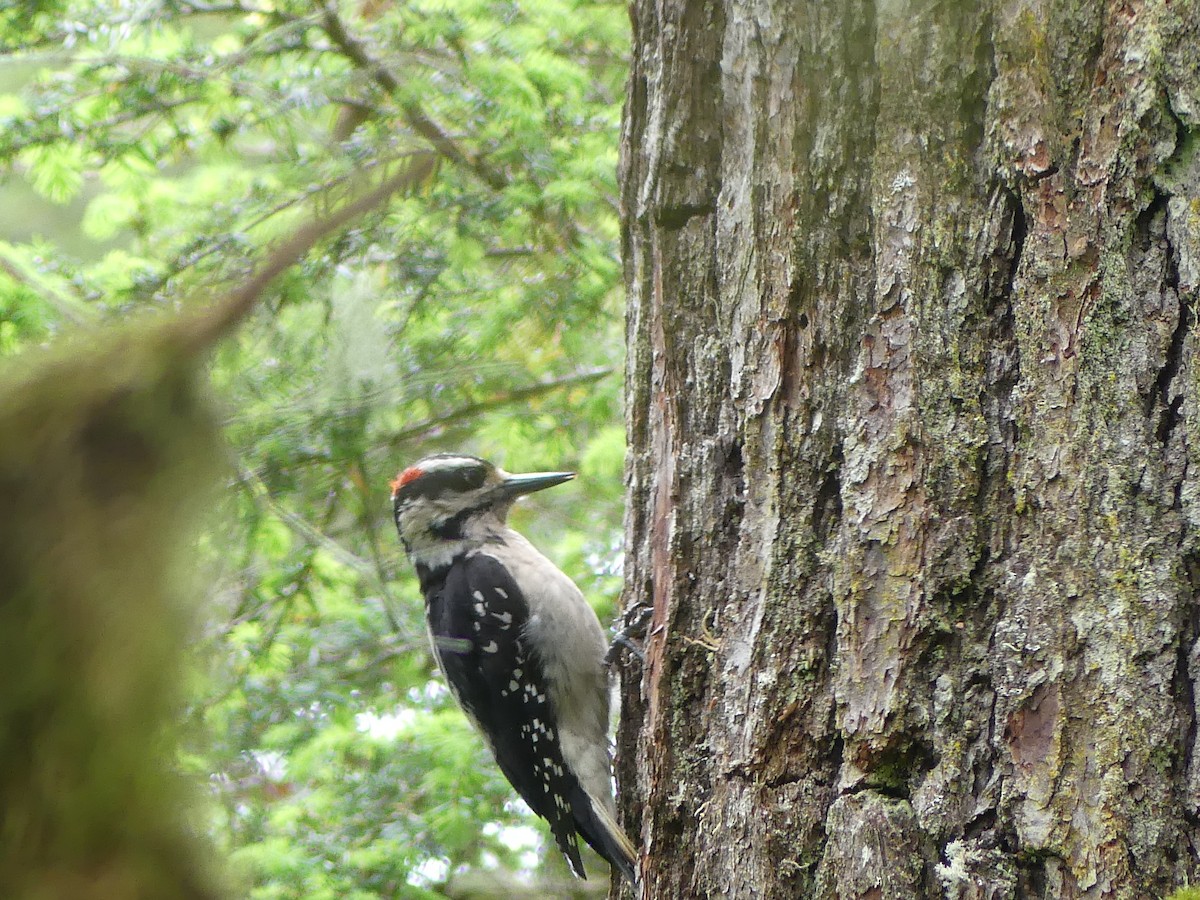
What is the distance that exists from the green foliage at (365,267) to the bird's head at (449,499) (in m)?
0.13

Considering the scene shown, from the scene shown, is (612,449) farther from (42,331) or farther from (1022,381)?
(1022,381)

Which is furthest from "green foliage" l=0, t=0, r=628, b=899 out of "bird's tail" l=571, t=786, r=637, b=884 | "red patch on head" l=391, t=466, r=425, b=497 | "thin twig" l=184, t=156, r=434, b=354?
"thin twig" l=184, t=156, r=434, b=354

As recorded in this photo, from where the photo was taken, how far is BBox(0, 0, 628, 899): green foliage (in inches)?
147

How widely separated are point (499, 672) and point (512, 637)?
0.41 feet

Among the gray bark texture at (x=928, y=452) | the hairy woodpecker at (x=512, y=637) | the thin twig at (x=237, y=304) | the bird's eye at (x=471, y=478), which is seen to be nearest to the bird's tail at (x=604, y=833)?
the hairy woodpecker at (x=512, y=637)

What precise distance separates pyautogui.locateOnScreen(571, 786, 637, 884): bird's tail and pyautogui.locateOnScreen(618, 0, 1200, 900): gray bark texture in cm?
21

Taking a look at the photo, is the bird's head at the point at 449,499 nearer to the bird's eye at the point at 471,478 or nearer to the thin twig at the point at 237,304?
the bird's eye at the point at 471,478

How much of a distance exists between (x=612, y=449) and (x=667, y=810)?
86.1 inches

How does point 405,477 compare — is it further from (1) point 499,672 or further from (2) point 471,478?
(1) point 499,672

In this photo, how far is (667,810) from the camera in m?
2.29

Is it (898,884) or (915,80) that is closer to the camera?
(898,884)

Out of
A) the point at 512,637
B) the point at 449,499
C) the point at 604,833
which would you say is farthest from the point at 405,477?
the point at 604,833

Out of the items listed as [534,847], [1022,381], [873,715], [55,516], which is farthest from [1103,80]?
[534,847]

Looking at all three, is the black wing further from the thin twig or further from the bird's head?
the thin twig
